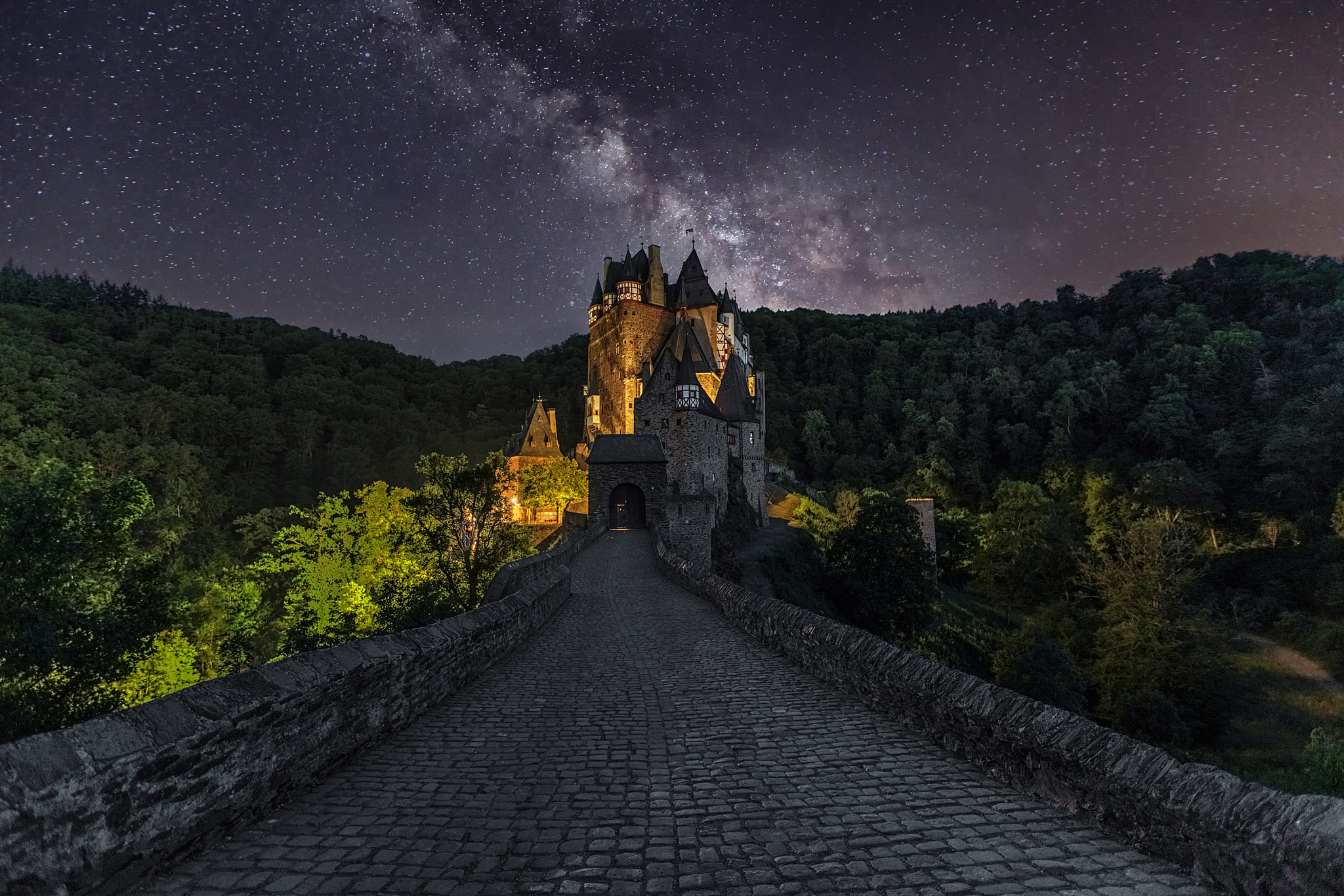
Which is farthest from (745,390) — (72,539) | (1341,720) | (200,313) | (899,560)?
(200,313)

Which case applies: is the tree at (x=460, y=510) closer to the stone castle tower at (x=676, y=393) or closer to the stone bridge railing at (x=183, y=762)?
the stone castle tower at (x=676, y=393)

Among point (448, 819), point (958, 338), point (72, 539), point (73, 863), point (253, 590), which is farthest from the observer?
point (958, 338)

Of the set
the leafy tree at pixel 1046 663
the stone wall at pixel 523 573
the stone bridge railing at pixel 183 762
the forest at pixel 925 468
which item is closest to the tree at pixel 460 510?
the forest at pixel 925 468

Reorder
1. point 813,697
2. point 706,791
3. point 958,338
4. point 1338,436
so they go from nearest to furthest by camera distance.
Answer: point 706,791 < point 813,697 < point 1338,436 < point 958,338

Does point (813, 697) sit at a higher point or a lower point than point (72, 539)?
lower

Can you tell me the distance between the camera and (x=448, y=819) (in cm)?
418

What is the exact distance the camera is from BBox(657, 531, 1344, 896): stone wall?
2.92 m

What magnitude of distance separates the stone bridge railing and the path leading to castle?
0.73ft

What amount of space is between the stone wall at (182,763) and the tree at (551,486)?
36.3m

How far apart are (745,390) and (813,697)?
43.1 meters

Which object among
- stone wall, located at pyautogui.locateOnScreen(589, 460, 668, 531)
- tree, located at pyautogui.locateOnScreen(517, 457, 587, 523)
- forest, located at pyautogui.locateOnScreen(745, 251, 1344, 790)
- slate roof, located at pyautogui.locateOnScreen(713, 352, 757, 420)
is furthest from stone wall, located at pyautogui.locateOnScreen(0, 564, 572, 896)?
slate roof, located at pyautogui.locateOnScreen(713, 352, 757, 420)

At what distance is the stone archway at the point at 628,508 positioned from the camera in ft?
101

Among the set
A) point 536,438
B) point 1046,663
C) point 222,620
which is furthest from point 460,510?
point 536,438

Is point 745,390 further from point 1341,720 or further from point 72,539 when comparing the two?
point 72,539
